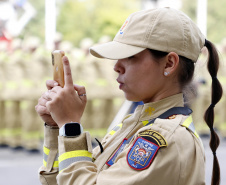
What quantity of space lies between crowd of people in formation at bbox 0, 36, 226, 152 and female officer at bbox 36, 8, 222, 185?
5.47m

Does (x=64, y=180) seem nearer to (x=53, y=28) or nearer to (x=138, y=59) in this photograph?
(x=138, y=59)

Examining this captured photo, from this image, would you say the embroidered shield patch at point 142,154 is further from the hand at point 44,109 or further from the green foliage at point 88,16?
the green foliage at point 88,16

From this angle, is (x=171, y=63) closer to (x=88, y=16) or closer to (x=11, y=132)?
(x=11, y=132)

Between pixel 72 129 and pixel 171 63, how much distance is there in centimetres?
32

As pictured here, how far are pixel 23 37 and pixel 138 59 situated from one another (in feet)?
48.6

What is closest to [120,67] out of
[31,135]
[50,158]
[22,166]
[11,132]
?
[50,158]

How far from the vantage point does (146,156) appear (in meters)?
1.28

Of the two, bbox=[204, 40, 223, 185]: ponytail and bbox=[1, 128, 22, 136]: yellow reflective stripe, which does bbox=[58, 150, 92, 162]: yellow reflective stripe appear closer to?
bbox=[204, 40, 223, 185]: ponytail

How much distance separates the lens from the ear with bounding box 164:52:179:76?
139 centimetres

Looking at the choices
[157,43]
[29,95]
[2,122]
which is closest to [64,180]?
[157,43]

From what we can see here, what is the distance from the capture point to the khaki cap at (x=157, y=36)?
1.38 m

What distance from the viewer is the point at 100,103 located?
758 cm

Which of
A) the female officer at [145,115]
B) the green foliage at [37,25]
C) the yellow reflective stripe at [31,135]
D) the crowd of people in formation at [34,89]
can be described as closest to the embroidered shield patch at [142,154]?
the female officer at [145,115]

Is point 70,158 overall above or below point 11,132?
above
